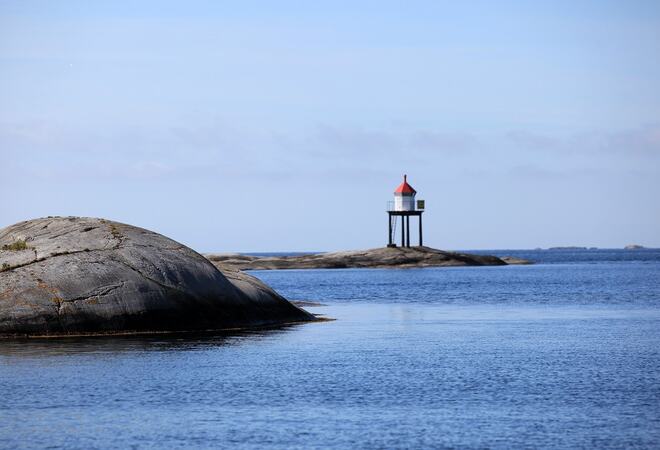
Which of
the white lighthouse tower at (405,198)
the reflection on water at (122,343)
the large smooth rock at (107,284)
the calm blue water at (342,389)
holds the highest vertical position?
the white lighthouse tower at (405,198)

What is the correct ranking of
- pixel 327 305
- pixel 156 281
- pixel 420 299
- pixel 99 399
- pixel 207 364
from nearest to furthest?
1. pixel 99 399
2. pixel 207 364
3. pixel 156 281
4. pixel 327 305
5. pixel 420 299

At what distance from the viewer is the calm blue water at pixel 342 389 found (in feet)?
62.8

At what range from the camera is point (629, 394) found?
77.8 ft

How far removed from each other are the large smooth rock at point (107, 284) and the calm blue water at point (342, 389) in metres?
1.33

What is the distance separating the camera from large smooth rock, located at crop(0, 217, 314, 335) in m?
34.9

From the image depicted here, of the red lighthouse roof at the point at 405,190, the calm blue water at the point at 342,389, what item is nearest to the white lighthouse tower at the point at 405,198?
the red lighthouse roof at the point at 405,190

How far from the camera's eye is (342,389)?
24.6 m

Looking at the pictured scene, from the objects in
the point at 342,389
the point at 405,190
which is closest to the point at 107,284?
the point at 342,389

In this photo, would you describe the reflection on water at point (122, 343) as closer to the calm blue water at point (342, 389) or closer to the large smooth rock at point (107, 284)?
the calm blue water at point (342, 389)

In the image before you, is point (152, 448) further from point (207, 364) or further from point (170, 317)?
point (170, 317)

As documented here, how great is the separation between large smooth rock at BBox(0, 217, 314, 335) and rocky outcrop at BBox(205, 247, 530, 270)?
9194 cm

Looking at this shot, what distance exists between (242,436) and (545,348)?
1656cm

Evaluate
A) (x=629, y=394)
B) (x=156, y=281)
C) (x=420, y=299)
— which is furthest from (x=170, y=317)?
(x=420, y=299)

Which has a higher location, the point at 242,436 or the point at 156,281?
the point at 156,281
